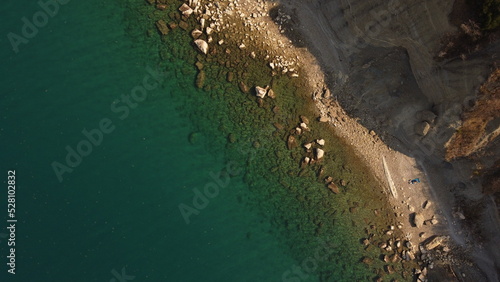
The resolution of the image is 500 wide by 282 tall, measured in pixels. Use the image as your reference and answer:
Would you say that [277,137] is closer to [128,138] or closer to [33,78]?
[128,138]

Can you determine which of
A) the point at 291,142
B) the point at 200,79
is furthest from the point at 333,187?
the point at 200,79

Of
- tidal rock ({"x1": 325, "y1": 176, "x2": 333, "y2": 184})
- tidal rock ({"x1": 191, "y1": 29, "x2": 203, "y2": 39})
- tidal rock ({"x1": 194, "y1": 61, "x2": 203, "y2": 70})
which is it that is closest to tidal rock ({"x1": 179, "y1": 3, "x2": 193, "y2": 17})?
tidal rock ({"x1": 191, "y1": 29, "x2": 203, "y2": 39})

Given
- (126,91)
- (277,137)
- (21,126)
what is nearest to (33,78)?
(21,126)

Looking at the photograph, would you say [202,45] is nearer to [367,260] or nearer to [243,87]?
[243,87]

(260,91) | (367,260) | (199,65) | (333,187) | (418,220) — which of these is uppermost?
(199,65)

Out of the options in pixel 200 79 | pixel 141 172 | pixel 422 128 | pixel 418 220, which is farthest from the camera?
pixel 418 220

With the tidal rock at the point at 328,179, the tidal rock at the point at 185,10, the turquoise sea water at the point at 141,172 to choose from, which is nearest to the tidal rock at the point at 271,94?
the turquoise sea water at the point at 141,172

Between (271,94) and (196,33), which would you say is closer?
(196,33)
